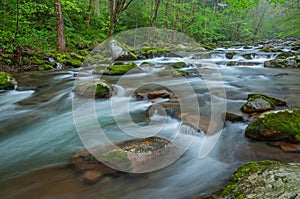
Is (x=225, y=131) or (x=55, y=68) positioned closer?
(x=225, y=131)

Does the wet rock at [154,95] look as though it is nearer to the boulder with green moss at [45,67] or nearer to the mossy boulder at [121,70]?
the mossy boulder at [121,70]

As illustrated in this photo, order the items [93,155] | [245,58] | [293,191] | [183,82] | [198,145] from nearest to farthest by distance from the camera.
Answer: [293,191] → [93,155] → [198,145] → [183,82] → [245,58]

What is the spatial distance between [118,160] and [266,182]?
5.25 feet

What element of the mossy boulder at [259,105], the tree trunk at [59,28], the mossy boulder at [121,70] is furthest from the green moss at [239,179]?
the tree trunk at [59,28]

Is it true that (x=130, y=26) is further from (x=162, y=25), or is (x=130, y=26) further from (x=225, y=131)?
(x=225, y=131)

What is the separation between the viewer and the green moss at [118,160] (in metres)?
2.71

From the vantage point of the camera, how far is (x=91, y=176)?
2.62 meters

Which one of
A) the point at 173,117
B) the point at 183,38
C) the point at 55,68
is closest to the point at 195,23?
the point at 183,38

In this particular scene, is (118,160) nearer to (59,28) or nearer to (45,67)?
(45,67)

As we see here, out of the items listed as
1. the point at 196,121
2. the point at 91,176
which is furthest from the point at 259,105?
the point at 91,176

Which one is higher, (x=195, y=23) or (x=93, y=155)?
(x=195, y=23)

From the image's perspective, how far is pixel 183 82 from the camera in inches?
301

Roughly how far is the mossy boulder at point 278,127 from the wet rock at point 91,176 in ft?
7.66

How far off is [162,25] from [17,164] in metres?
29.2
